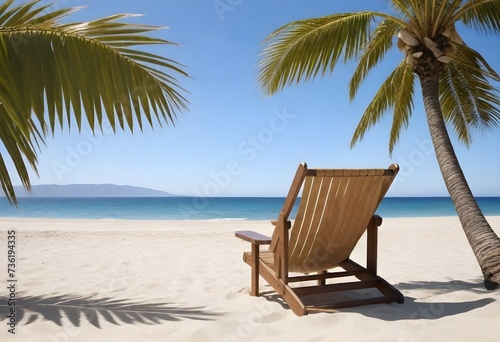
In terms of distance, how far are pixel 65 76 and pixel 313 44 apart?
11.2ft

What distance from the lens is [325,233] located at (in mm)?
2846

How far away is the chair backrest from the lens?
103 inches

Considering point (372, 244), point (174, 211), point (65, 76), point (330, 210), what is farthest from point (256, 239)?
point (174, 211)

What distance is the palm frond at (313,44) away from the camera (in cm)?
477

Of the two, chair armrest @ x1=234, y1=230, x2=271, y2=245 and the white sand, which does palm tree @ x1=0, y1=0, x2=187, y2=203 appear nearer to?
the white sand

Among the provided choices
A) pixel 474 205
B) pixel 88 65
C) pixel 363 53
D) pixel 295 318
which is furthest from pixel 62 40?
pixel 363 53

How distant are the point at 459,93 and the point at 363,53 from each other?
174 centimetres

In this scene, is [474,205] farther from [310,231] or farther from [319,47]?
[319,47]

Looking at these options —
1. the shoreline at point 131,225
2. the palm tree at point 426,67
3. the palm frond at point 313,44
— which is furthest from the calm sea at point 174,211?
the palm frond at point 313,44

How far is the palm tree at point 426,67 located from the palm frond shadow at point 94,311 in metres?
2.86

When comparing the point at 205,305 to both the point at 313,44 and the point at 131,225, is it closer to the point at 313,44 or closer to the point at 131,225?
the point at 313,44

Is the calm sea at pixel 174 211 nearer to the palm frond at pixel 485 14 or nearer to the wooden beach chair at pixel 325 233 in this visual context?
the palm frond at pixel 485 14

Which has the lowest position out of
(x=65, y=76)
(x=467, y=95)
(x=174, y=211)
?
(x=174, y=211)

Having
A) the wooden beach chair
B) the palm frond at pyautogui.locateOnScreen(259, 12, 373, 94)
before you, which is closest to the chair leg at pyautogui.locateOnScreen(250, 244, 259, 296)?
the wooden beach chair
